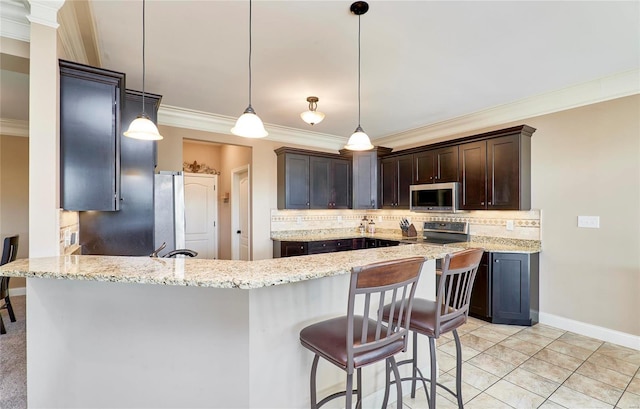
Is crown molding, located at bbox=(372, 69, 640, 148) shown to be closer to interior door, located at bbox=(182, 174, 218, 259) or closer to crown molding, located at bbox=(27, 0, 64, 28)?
interior door, located at bbox=(182, 174, 218, 259)

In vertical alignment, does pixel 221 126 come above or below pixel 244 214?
above

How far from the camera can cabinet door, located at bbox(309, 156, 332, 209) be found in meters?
5.24

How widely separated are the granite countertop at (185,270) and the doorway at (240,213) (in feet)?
12.3

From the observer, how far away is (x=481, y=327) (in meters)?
3.55

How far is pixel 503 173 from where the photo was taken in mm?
3770

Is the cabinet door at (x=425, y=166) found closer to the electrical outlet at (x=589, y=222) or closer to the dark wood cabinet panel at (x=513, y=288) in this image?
the dark wood cabinet panel at (x=513, y=288)

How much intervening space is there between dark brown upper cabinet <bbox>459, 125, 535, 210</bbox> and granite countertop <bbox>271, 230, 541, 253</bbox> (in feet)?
→ 1.57

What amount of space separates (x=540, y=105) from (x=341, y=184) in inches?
121

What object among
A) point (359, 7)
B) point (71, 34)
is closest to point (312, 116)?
point (359, 7)

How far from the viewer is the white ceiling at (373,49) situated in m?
2.10

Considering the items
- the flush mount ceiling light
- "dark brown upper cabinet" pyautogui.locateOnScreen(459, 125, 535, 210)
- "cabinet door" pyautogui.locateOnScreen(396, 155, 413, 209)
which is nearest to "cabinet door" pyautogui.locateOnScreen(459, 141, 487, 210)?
"dark brown upper cabinet" pyautogui.locateOnScreen(459, 125, 535, 210)

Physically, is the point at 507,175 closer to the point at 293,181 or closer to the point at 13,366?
the point at 293,181

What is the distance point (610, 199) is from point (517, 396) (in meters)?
2.33

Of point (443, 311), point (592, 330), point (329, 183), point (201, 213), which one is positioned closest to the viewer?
point (443, 311)
